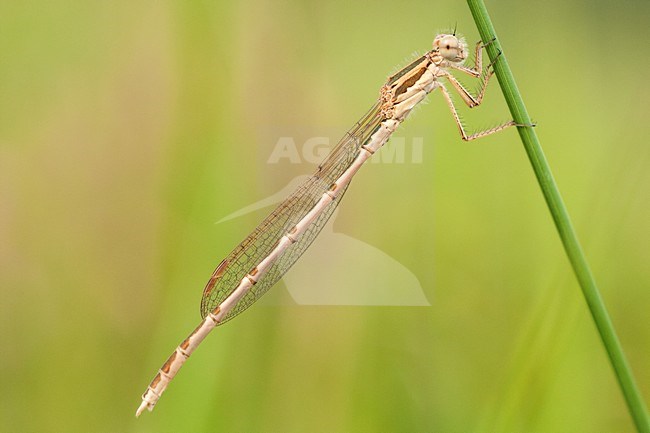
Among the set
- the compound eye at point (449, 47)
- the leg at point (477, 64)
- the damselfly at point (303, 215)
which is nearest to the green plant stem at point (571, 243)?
the leg at point (477, 64)

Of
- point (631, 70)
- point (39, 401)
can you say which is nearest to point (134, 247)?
point (39, 401)

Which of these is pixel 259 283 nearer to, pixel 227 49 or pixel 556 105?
pixel 227 49

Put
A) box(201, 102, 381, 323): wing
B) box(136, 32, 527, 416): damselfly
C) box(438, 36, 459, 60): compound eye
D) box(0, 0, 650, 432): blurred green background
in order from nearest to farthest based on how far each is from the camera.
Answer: box(438, 36, 459, 60): compound eye → box(136, 32, 527, 416): damselfly → box(201, 102, 381, 323): wing → box(0, 0, 650, 432): blurred green background

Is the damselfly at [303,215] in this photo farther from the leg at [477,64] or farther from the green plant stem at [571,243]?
the green plant stem at [571,243]

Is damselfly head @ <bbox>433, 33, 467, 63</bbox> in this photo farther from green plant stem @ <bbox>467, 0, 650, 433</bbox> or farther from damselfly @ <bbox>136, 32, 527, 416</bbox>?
green plant stem @ <bbox>467, 0, 650, 433</bbox>

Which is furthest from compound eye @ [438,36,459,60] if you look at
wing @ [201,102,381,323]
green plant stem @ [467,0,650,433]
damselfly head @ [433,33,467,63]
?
green plant stem @ [467,0,650,433]

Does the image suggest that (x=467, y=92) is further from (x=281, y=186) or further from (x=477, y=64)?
(x=281, y=186)
